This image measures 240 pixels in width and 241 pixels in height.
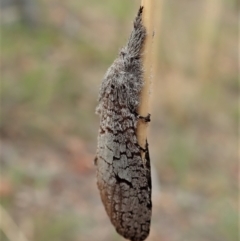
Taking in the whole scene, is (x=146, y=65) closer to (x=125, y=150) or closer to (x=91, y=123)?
(x=125, y=150)

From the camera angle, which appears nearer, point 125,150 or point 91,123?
Result: point 125,150

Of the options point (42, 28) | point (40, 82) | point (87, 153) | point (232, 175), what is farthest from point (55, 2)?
point (232, 175)

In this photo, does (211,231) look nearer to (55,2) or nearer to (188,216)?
(188,216)

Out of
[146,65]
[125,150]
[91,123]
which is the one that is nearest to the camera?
[146,65]

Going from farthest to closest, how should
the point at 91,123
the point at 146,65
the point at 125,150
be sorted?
1. the point at 91,123
2. the point at 125,150
3. the point at 146,65

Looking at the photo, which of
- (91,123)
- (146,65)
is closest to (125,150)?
(146,65)

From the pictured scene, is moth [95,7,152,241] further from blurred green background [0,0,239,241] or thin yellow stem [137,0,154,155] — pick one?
blurred green background [0,0,239,241]

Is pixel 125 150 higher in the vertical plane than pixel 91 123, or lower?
lower
